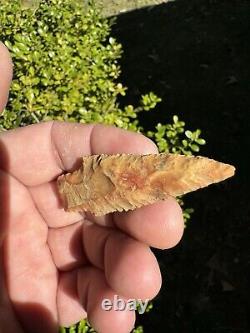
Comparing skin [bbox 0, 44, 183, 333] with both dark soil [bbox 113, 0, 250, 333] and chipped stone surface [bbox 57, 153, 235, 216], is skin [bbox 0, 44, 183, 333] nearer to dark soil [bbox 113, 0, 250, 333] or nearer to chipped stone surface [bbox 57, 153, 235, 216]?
chipped stone surface [bbox 57, 153, 235, 216]

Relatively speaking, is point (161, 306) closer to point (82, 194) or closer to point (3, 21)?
point (82, 194)

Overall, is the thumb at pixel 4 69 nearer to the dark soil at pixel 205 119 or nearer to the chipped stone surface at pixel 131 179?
the chipped stone surface at pixel 131 179

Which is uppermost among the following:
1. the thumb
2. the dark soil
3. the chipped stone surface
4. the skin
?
the thumb

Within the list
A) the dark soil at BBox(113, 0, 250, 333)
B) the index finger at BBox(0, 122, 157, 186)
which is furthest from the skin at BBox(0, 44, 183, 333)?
the dark soil at BBox(113, 0, 250, 333)

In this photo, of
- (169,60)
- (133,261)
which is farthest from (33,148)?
(169,60)

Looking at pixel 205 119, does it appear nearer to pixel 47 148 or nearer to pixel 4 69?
pixel 47 148

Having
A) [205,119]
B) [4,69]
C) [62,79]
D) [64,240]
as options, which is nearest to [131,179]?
[64,240]
